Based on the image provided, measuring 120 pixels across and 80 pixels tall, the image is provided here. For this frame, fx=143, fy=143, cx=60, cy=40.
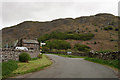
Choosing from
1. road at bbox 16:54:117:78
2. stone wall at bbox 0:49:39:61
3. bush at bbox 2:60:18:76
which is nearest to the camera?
road at bbox 16:54:117:78

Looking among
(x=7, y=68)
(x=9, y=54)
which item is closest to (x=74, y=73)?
(x=7, y=68)

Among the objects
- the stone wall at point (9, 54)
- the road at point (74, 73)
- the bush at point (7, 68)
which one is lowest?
the road at point (74, 73)

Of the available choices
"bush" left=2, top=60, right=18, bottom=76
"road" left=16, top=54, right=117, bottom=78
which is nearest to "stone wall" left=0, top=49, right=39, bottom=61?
"bush" left=2, top=60, right=18, bottom=76

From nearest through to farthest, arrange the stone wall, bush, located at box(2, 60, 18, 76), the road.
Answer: the road → bush, located at box(2, 60, 18, 76) → the stone wall

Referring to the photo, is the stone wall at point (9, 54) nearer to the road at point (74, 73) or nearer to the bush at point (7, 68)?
the bush at point (7, 68)

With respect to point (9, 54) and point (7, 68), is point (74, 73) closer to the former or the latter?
point (7, 68)

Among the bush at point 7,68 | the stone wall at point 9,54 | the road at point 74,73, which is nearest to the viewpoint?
the road at point 74,73

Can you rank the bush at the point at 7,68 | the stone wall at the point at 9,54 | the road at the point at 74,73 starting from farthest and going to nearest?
the stone wall at the point at 9,54, the bush at the point at 7,68, the road at the point at 74,73

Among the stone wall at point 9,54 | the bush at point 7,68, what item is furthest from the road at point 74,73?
the stone wall at point 9,54

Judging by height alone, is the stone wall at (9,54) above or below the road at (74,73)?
above

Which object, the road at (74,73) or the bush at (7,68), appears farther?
the bush at (7,68)

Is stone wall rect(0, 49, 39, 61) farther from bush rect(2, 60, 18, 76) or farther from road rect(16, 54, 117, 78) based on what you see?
road rect(16, 54, 117, 78)

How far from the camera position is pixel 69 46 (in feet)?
265

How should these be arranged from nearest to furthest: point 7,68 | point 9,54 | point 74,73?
point 74,73
point 7,68
point 9,54
